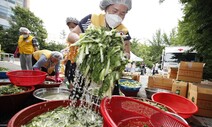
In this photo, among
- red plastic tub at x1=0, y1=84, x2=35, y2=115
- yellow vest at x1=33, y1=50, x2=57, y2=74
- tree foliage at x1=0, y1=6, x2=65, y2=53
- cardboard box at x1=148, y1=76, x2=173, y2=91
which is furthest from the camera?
tree foliage at x1=0, y1=6, x2=65, y2=53

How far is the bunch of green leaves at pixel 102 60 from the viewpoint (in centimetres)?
125

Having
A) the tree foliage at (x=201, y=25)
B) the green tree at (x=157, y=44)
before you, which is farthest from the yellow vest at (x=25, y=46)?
the green tree at (x=157, y=44)

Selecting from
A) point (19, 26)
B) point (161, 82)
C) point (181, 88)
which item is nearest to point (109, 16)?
point (181, 88)

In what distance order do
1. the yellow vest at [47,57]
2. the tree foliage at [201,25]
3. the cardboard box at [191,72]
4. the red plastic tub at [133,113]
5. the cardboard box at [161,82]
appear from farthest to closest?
the cardboard box at [161,82], the cardboard box at [191,72], the tree foliage at [201,25], the yellow vest at [47,57], the red plastic tub at [133,113]

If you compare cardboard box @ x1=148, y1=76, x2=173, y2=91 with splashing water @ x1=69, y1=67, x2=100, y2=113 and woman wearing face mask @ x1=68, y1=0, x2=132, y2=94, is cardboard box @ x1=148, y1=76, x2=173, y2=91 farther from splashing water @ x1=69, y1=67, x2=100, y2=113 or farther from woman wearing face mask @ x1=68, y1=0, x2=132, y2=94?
splashing water @ x1=69, y1=67, x2=100, y2=113

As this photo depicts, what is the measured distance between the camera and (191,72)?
4.82 m

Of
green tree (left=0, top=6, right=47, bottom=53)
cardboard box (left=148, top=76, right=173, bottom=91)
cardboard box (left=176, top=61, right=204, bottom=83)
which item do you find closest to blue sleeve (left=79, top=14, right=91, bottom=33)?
cardboard box (left=176, top=61, right=204, bottom=83)

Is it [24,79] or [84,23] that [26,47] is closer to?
[24,79]

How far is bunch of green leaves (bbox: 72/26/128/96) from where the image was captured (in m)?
1.25

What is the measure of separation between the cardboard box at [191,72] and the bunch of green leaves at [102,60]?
413cm

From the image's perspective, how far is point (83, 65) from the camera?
1331 millimetres

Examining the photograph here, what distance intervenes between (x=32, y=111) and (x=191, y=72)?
181 inches

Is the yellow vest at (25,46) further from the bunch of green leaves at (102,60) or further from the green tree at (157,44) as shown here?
the green tree at (157,44)

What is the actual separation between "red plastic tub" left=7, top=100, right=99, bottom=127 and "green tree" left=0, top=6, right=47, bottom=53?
28.3m
